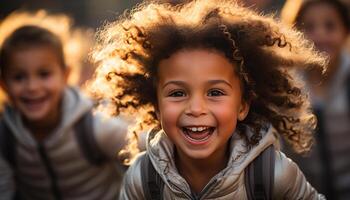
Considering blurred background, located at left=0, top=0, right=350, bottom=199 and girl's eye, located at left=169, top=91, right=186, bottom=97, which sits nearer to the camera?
A: girl's eye, located at left=169, top=91, right=186, bottom=97

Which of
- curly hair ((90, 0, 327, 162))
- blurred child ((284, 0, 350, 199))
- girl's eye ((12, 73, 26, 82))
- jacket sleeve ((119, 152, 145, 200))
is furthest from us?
blurred child ((284, 0, 350, 199))

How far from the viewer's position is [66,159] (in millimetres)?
4777

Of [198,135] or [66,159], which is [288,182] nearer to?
[198,135]

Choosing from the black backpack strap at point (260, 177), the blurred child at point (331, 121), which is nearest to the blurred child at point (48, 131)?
the blurred child at point (331, 121)

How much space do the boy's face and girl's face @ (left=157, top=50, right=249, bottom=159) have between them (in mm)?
1479

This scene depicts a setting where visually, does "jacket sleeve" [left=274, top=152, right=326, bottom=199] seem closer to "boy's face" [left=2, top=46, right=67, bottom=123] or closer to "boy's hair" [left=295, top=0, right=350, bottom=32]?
"boy's face" [left=2, top=46, right=67, bottom=123]

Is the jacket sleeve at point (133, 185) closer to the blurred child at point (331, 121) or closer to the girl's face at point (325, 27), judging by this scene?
the blurred child at point (331, 121)

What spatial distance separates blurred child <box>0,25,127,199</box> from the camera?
4.73m

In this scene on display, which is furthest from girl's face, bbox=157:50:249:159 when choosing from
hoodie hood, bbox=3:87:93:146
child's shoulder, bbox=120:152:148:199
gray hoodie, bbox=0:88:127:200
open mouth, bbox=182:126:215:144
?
hoodie hood, bbox=3:87:93:146

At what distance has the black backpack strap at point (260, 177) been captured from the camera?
3.42m

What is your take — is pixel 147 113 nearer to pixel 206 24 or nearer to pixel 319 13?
pixel 206 24

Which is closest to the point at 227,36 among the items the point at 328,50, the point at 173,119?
the point at 173,119

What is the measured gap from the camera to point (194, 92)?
336 cm

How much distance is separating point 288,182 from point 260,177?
0.12m
